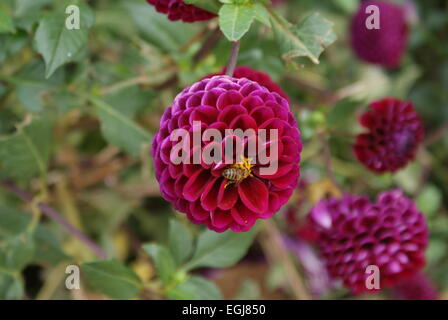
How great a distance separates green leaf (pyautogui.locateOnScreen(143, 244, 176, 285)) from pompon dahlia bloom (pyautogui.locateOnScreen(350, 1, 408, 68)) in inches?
19.5

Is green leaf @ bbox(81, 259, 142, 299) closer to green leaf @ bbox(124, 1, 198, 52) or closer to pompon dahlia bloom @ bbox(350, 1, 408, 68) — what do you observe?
green leaf @ bbox(124, 1, 198, 52)

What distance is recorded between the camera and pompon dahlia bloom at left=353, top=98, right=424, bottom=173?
0.71m

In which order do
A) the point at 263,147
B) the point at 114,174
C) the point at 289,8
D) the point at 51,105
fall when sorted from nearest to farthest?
the point at 263,147 < the point at 51,105 < the point at 114,174 < the point at 289,8

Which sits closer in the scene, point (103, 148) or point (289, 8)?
point (103, 148)

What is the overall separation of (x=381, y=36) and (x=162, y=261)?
54 cm

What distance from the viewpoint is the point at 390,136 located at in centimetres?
71

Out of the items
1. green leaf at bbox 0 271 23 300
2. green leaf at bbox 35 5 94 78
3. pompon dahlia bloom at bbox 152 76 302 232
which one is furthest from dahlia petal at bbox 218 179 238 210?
green leaf at bbox 0 271 23 300

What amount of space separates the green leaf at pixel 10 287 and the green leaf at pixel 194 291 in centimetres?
18

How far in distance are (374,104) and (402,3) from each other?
0.54m

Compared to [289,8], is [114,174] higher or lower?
lower

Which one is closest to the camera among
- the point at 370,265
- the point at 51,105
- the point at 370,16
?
the point at 370,265

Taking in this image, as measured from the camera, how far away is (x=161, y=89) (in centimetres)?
83

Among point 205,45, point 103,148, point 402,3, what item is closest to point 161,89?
point 205,45
